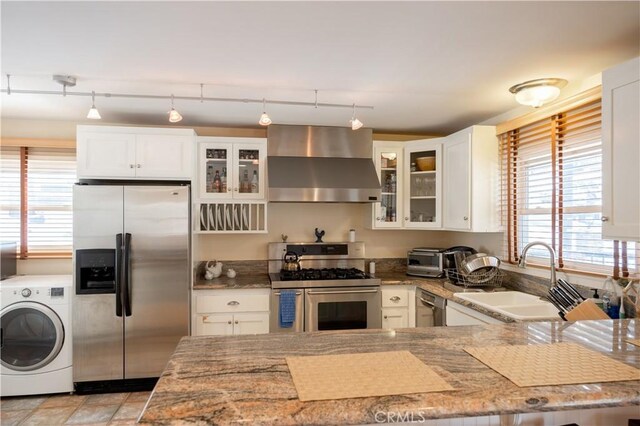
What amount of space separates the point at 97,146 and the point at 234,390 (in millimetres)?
2916

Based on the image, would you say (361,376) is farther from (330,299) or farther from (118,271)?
(118,271)

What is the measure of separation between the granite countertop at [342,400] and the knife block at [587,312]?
1.47 feet

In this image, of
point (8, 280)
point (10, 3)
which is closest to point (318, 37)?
point (10, 3)

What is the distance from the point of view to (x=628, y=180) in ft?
6.04

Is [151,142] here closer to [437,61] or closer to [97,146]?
[97,146]

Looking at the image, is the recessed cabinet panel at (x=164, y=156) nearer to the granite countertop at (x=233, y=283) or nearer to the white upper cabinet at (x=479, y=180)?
the granite countertop at (x=233, y=283)

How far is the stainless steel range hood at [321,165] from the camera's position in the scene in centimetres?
344

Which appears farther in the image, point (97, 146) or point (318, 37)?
point (97, 146)

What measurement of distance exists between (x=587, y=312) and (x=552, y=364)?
1036mm

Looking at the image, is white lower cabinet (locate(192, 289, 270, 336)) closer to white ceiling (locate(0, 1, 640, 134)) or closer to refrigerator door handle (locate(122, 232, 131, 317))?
refrigerator door handle (locate(122, 232, 131, 317))

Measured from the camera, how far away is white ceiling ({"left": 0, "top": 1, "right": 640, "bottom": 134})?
1731 mm

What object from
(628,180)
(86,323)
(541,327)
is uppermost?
(628,180)

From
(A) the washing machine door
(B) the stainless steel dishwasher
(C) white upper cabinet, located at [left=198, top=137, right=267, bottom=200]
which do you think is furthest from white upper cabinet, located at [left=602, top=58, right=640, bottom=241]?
(A) the washing machine door

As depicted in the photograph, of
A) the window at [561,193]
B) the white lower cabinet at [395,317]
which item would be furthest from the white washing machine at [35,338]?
the window at [561,193]
